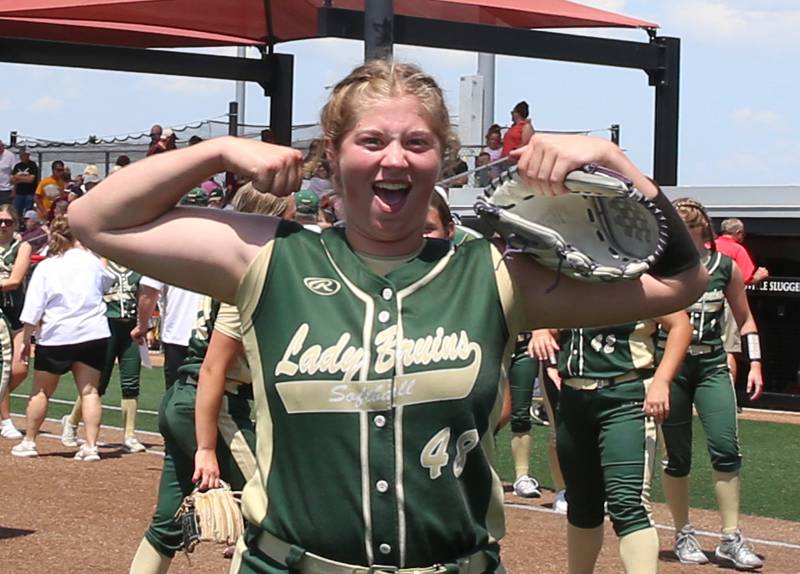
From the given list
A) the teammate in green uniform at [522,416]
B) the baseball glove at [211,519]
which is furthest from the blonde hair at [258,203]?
the teammate in green uniform at [522,416]

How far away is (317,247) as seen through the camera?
10.1 ft

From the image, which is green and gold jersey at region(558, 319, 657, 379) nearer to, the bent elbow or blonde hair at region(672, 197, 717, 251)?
blonde hair at region(672, 197, 717, 251)

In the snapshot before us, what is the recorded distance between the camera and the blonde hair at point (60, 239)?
1174 centimetres

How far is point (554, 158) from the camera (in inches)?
113

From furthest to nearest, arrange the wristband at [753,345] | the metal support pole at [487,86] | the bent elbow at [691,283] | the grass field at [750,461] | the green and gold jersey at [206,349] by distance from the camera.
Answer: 1. the metal support pole at [487,86]
2. the grass field at [750,461]
3. the wristband at [753,345]
4. the green and gold jersey at [206,349]
5. the bent elbow at [691,283]

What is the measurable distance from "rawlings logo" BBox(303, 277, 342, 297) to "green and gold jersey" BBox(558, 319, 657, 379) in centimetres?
394

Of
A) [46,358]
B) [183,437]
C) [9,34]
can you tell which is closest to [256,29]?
[9,34]

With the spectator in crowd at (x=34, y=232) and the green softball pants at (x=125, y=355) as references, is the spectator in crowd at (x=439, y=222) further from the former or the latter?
the spectator in crowd at (x=34, y=232)

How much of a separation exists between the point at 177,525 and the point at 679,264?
131 inches

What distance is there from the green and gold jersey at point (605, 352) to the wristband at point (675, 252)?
3.73 metres

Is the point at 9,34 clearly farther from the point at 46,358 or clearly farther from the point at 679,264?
the point at 679,264

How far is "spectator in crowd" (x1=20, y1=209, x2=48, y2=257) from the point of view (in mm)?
19031

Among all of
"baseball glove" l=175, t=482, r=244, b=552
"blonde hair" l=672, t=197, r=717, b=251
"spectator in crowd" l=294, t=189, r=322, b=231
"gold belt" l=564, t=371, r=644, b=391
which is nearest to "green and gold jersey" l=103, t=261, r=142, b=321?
"blonde hair" l=672, t=197, r=717, b=251

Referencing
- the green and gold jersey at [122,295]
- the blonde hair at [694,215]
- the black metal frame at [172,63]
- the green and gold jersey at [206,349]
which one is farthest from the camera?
the green and gold jersey at [122,295]
